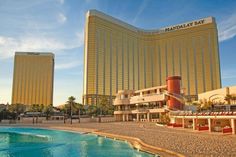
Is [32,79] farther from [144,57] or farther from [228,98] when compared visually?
[228,98]

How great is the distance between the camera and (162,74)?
12475 centimetres

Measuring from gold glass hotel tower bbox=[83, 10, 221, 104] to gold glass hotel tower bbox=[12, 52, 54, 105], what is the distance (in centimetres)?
3798

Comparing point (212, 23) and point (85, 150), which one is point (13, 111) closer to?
point (85, 150)

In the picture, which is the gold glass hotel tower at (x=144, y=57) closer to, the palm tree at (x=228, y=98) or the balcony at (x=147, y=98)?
the balcony at (x=147, y=98)

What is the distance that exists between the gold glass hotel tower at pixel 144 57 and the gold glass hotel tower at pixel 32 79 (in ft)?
125

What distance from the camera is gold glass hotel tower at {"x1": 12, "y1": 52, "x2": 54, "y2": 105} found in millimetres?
132750

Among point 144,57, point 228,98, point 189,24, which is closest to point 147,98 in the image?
point 228,98

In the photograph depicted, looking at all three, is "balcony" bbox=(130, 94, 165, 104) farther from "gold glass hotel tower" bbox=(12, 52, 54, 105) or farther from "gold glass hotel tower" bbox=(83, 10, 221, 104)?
"gold glass hotel tower" bbox=(12, 52, 54, 105)

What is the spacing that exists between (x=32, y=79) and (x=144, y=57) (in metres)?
65.8

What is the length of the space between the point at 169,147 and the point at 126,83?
99.8 m

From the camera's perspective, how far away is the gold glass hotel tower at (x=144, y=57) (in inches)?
4338

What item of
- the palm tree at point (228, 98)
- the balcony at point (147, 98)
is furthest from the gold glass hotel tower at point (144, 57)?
the palm tree at point (228, 98)

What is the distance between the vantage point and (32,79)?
135 metres

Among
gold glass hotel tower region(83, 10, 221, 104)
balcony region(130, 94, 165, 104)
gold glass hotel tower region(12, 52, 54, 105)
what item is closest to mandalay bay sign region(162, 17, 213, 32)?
gold glass hotel tower region(83, 10, 221, 104)
